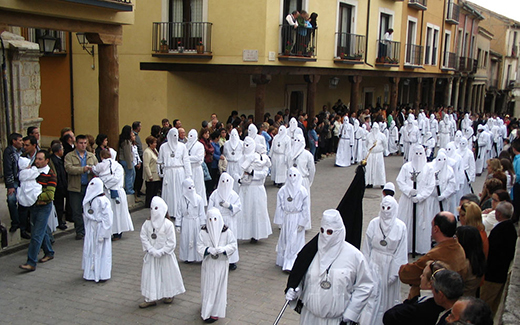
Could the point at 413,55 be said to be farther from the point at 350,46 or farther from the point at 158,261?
the point at 158,261

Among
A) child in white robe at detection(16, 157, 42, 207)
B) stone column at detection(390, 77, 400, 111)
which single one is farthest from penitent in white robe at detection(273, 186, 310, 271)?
stone column at detection(390, 77, 400, 111)

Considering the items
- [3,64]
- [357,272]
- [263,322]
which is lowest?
A: [263,322]

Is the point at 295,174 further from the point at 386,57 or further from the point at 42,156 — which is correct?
the point at 386,57

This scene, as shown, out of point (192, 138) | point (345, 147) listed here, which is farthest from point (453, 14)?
point (192, 138)

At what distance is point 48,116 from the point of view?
64.7 ft

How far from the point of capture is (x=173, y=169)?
439 inches

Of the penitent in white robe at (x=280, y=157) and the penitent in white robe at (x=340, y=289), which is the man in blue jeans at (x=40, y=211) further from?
the penitent in white robe at (x=280, y=157)

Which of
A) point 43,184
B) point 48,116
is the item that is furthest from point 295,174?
point 48,116

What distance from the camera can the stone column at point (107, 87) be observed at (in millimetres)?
12094

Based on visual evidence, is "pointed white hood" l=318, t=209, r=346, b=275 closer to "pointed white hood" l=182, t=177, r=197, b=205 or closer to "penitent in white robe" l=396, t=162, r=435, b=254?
"pointed white hood" l=182, t=177, r=197, b=205

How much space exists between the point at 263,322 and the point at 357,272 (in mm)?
2212

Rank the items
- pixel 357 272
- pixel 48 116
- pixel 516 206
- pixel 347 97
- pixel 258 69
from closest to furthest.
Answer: pixel 357 272, pixel 516 206, pixel 258 69, pixel 48 116, pixel 347 97

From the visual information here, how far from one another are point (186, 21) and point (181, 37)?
0.66 m

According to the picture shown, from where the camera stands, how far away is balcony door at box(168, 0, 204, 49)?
1736 centimetres
